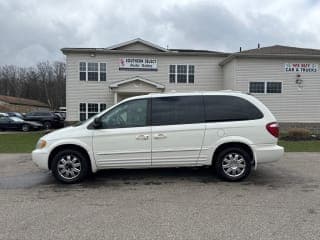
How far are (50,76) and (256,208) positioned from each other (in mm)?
86425


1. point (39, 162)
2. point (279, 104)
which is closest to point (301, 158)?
point (39, 162)

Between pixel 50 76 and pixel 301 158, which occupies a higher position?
pixel 50 76

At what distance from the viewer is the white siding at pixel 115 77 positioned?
2342 cm

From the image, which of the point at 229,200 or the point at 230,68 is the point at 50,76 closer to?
the point at 230,68

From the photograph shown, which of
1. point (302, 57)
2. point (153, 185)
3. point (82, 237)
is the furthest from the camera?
point (302, 57)

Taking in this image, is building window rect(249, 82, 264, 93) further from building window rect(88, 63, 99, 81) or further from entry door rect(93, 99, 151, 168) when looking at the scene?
entry door rect(93, 99, 151, 168)

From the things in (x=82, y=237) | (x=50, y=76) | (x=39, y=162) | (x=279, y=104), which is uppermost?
(x=50, y=76)

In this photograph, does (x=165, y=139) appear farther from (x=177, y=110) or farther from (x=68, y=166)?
(x=68, y=166)

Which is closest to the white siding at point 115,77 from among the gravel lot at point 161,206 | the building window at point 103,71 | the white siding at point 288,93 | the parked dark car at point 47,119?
the building window at point 103,71

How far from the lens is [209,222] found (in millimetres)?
4281

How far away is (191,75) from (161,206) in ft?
67.1

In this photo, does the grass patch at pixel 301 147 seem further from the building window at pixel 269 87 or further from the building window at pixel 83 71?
the building window at pixel 83 71

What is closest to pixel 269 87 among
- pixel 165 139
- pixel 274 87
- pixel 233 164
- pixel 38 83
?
pixel 274 87

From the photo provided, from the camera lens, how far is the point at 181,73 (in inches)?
965
